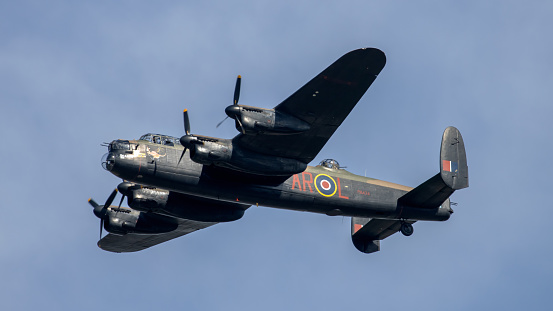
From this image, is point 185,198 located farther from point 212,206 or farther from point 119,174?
point 119,174

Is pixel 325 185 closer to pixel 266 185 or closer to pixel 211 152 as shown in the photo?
pixel 266 185

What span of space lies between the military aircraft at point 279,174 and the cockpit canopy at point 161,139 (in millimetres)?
39

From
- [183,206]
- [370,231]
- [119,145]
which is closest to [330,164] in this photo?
[370,231]

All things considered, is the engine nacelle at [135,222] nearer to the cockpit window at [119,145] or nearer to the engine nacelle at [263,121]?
the cockpit window at [119,145]

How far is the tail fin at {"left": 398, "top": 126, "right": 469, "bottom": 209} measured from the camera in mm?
34000

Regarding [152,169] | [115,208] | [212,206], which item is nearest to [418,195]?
[212,206]

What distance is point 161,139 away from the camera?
3145 cm

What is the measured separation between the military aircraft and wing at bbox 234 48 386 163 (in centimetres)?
4

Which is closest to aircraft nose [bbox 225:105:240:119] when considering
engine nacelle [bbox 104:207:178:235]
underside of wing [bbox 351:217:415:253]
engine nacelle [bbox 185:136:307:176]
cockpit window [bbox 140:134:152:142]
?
engine nacelle [bbox 185:136:307:176]

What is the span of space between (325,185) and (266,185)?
2.58 metres

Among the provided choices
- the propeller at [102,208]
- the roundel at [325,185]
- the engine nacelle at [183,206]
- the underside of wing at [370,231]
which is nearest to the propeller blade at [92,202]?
the propeller at [102,208]

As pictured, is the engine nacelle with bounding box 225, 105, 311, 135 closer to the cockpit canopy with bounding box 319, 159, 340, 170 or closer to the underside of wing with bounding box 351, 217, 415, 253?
the cockpit canopy with bounding box 319, 159, 340, 170

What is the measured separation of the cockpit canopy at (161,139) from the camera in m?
31.4

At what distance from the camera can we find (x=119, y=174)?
30469 millimetres
